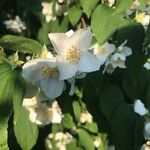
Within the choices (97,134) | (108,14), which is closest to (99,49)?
(108,14)

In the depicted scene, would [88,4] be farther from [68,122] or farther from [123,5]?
[68,122]

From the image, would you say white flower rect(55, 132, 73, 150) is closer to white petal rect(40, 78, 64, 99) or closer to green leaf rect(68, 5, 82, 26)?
green leaf rect(68, 5, 82, 26)

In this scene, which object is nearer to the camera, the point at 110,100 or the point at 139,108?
the point at 139,108

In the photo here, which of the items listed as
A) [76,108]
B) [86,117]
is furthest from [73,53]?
[86,117]

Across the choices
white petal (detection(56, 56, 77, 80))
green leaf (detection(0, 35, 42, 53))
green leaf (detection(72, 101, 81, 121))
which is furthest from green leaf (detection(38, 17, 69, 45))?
white petal (detection(56, 56, 77, 80))

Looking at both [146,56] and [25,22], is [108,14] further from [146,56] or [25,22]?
[25,22]

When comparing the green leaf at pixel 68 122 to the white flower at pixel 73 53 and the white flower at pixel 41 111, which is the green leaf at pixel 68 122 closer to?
the white flower at pixel 41 111

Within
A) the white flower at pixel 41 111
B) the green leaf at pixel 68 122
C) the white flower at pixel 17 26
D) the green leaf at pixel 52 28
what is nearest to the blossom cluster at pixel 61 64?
the white flower at pixel 41 111
